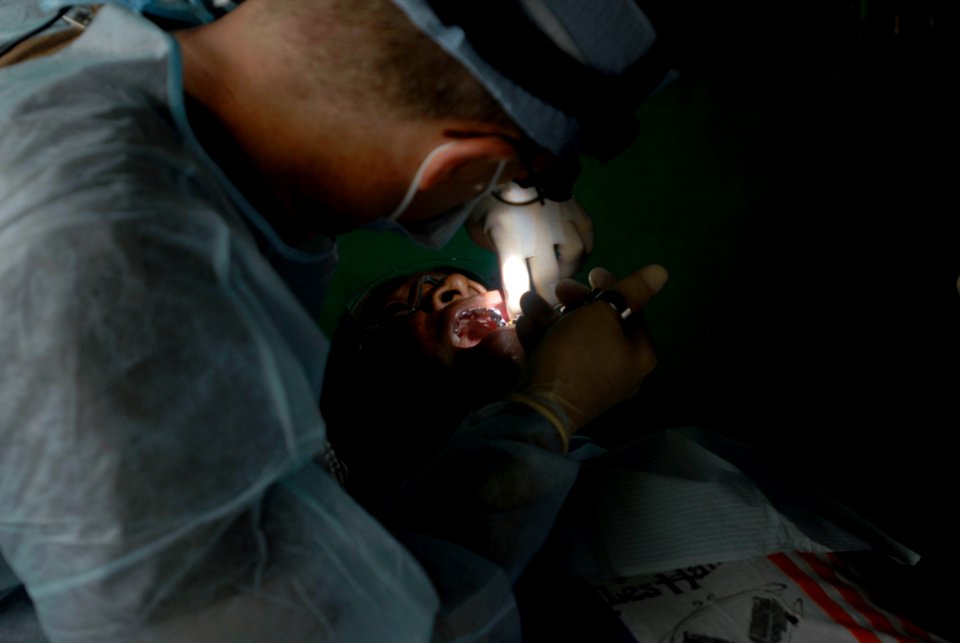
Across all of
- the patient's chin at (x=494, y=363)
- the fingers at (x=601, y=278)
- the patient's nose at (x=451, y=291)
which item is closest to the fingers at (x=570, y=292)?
the fingers at (x=601, y=278)

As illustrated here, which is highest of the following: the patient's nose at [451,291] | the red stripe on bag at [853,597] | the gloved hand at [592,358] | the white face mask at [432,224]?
the white face mask at [432,224]

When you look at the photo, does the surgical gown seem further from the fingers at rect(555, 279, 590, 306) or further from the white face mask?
the fingers at rect(555, 279, 590, 306)

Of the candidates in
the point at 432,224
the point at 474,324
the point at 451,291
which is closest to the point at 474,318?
the point at 474,324

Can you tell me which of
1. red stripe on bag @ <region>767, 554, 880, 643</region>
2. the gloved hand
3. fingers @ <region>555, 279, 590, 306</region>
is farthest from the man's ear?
red stripe on bag @ <region>767, 554, 880, 643</region>

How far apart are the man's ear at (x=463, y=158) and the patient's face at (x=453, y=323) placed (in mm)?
963

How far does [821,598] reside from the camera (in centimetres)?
117

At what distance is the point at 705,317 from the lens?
2.24 metres

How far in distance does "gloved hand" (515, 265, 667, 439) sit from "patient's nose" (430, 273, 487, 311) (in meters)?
0.54

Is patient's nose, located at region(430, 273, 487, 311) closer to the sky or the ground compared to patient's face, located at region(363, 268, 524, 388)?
closer to the sky

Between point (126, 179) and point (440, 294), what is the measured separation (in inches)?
52.8

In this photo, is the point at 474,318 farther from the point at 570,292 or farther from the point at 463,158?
the point at 463,158

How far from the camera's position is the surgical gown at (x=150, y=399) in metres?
0.56

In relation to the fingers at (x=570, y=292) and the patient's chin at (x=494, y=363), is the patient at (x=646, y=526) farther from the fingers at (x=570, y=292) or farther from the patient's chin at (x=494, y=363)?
the fingers at (x=570, y=292)

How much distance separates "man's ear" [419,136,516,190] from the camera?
0.84 m
